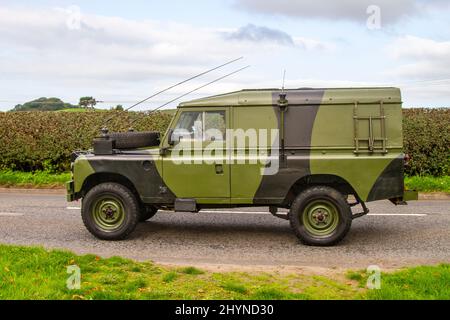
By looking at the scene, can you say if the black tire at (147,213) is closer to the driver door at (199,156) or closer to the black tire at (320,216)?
the driver door at (199,156)

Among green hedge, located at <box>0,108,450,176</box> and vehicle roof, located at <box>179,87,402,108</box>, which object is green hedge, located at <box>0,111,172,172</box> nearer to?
green hedge, located at <box>0,108,450,176</box>

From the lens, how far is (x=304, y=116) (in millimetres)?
8297

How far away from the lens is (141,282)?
19.9ft

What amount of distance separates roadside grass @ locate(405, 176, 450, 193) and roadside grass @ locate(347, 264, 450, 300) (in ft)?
24.3

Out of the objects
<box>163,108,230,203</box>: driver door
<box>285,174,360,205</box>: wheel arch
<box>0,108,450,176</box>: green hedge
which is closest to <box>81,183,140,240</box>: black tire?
<box>163,108,230,203</box>: driver door

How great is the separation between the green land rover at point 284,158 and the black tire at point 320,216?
0.05 feet

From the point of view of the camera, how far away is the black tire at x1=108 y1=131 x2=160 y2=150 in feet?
30.1

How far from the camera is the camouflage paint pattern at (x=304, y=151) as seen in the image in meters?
8.21

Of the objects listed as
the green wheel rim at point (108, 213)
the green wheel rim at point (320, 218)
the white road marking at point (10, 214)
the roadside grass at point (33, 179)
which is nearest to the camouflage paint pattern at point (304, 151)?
the green wheel rim at point (320, 218)

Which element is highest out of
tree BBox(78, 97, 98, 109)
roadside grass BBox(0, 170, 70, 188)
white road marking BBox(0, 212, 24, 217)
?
tree BBox(78, 97, 98, 109)

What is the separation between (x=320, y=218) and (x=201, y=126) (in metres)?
2.23

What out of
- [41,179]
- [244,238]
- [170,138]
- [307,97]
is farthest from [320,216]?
[41,179]

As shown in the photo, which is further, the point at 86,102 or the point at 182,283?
the point at 86,102

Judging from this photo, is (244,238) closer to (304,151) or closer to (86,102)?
(304,151)
